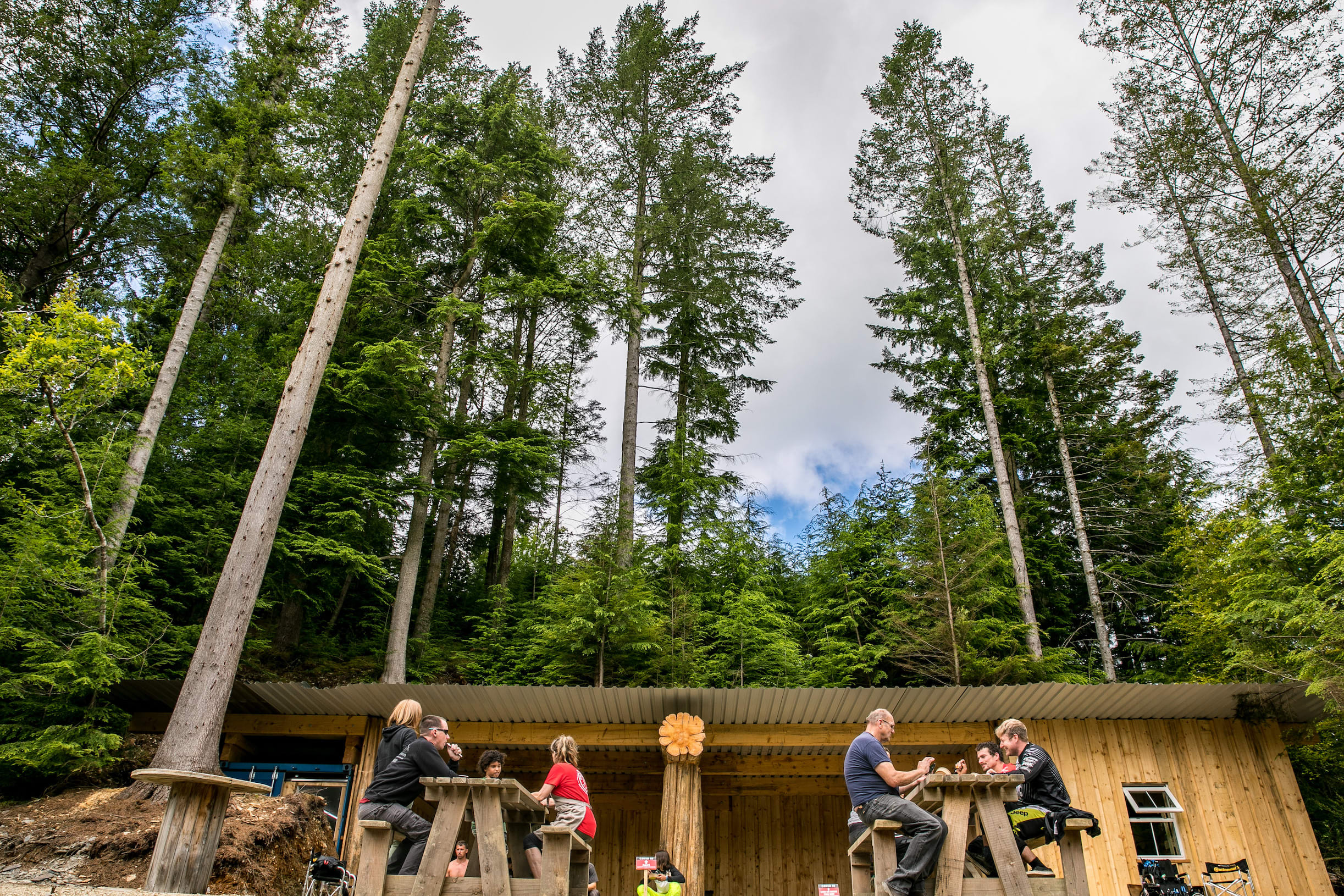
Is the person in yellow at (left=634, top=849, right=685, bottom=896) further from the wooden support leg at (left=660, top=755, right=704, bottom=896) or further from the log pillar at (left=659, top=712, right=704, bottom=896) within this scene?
the log pillar at (left=659, top=712, right=704, bottom=896)

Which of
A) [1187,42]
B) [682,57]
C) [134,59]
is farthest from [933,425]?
[134,59]

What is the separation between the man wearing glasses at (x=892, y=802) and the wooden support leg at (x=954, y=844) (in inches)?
1.4

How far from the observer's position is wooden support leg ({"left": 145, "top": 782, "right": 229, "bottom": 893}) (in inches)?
171

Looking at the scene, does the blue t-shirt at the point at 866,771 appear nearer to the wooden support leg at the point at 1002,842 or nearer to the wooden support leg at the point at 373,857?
the wooden support leg at the point at 1002,842

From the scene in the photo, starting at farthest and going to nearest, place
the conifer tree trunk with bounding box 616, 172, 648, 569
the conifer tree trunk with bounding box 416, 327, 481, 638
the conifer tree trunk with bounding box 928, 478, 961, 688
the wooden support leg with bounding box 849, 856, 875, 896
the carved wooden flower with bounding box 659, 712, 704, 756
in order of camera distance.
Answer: the conifer tree trunk with bounding box 616, 172, 648, 569 → the conifer tree trunk with bounding box 416, 327, 481, 638 → the conifer tree trunk with bounding box 928, 478, 961, 688 → the carved wooden flower with bounding box 659, 712, 704, 756 → the wooden support leg with bounding box 849, 856, 875, 896

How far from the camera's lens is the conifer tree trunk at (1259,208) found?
35.9 ft

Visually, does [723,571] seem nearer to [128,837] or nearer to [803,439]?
[128,837]

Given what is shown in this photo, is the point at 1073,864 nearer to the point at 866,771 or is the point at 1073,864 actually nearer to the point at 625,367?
the point at 866,771

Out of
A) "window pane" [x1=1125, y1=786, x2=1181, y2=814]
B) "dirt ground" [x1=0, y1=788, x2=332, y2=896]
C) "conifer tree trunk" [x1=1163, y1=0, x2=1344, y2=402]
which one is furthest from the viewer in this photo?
"conifer tree trunk" [x1=1163, y1=0, x2=1344, y2=402]

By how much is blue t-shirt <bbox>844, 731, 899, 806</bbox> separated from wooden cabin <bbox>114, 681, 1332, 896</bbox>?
3372mm

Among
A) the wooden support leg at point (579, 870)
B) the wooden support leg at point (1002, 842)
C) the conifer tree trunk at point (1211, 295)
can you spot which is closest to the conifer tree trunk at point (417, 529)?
the wooden support leg at point (579, 870)

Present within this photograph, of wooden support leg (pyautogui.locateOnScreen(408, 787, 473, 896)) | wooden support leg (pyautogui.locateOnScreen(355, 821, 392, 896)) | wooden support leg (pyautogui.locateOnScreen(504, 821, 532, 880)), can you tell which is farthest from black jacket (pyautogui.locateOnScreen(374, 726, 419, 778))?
wooden support leg (pyautogui.locateOnScreen(504, 821, 532, 880))

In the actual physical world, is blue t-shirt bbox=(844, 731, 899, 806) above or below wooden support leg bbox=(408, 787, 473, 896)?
above

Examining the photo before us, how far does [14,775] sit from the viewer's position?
23.5 feet
